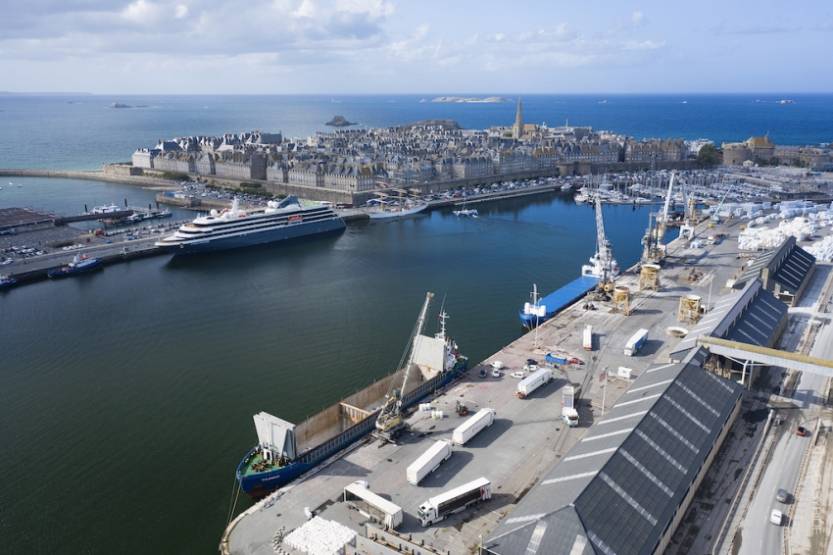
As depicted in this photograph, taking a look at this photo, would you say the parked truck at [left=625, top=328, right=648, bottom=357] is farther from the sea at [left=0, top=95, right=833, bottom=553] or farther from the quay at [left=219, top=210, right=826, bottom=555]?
the sea at [left=0, top=95, right=833, bottom=553]

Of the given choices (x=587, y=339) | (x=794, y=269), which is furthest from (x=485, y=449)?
(x=794, y=269)

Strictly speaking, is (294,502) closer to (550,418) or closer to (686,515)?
(550,418)

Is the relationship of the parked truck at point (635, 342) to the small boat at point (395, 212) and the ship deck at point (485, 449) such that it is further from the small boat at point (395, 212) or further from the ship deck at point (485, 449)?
the small boat at point (395, 212)

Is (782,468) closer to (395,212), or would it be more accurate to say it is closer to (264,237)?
(264,237)

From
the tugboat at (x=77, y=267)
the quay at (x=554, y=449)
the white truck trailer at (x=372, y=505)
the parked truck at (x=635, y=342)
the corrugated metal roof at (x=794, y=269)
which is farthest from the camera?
the tugboat at (x=77, y=267)

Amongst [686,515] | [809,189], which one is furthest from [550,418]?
[809,189]

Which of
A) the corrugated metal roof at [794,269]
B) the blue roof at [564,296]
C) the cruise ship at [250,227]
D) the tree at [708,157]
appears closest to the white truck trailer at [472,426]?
the blue roof at [564,296]

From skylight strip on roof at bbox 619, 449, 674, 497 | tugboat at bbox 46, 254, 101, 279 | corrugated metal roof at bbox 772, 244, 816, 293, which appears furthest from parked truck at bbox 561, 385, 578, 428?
tugboat at bbox 46, 254, 101, 279
